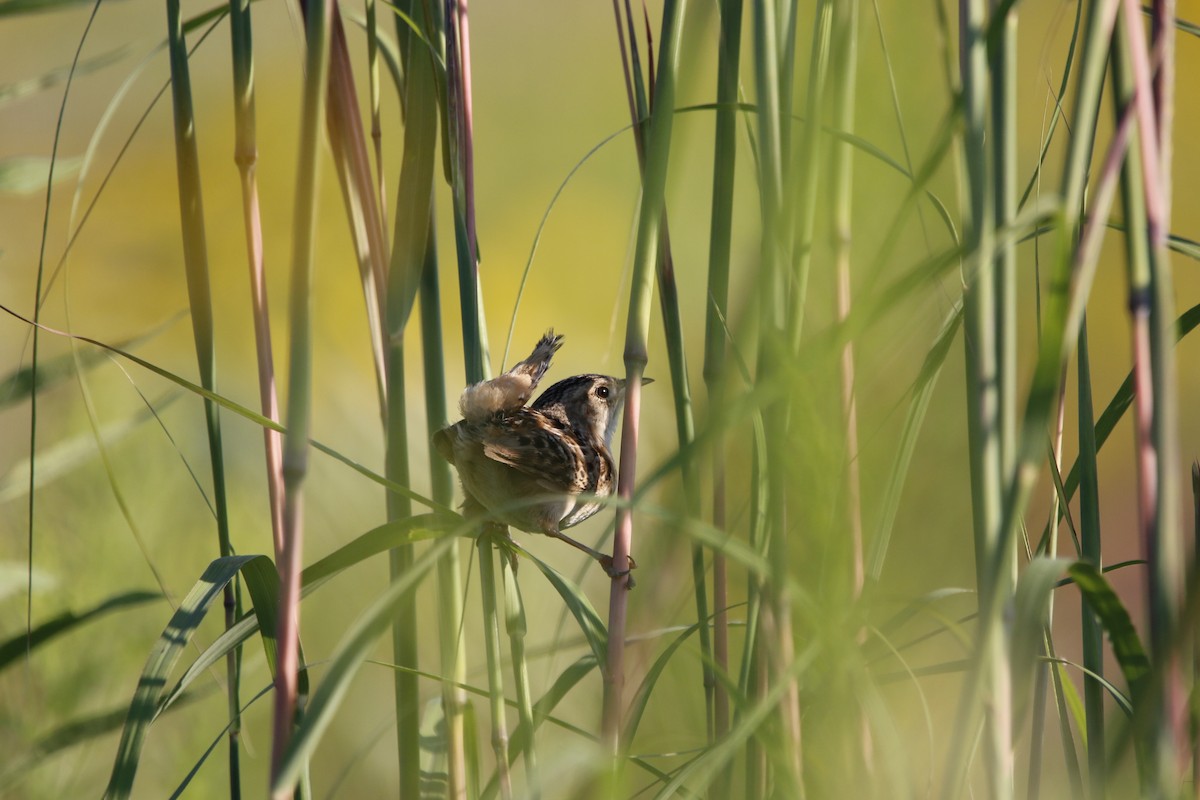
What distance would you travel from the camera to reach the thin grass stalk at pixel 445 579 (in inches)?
34.5

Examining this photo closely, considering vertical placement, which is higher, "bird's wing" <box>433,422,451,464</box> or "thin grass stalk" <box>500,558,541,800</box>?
"bird's wing" <box>433,422,451,464</box>

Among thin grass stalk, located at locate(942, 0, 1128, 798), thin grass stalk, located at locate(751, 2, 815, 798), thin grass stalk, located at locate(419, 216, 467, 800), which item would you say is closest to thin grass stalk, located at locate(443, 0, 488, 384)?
thin grass stalk, located at locate(419, 216, 467, 800)

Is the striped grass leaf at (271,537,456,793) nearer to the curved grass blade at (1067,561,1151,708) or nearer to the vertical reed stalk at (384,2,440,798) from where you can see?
the vertical reed stalk at (384,2,440,798)

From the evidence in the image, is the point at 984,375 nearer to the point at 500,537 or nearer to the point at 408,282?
the point at 408,282

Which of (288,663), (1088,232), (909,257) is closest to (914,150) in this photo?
(909,257)

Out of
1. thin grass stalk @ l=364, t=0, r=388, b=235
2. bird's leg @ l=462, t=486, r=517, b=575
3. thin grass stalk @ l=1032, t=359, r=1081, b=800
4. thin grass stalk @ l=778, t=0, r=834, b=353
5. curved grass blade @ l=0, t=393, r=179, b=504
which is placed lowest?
thin grass stalk @ l=1032, t=359, r=1081, b=800

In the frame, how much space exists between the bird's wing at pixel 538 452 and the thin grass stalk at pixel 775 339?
52 centimetres

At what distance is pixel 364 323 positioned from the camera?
3242mm

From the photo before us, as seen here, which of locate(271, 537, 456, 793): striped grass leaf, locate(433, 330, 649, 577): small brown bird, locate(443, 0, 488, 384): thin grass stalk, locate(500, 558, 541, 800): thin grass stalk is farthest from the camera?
locate(433, 330, 649, 577): small brown bird

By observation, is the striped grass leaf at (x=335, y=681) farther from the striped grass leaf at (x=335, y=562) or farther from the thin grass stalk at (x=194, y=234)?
the thin grass stalk at (x=194, y=234)

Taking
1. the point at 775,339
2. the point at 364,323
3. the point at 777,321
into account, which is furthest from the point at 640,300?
the point at 364,323

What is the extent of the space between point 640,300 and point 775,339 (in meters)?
0.23

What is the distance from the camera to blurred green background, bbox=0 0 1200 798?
2.46 feet

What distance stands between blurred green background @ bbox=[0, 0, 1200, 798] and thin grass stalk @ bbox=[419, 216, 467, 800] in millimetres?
85
